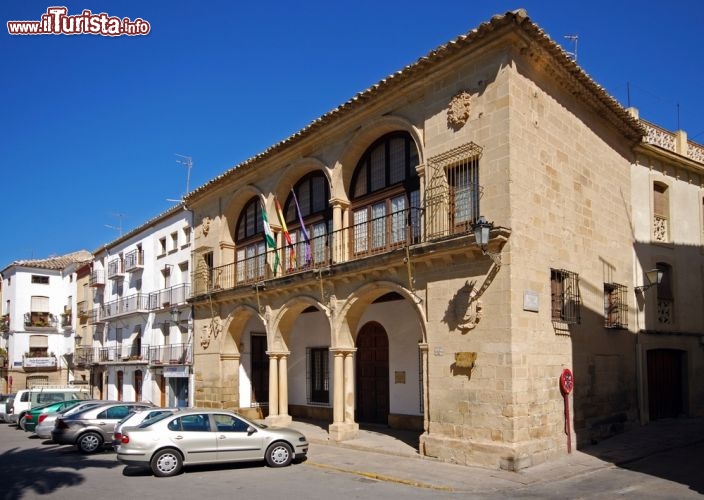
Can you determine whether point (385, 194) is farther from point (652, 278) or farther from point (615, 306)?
point (652, 278)

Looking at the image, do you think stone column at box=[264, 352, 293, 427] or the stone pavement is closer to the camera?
the stone pavement

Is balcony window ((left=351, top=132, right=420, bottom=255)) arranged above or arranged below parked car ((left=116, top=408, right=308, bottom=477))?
above

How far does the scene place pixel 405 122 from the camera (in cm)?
1572

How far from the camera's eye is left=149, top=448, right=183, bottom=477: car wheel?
12320 millimetres

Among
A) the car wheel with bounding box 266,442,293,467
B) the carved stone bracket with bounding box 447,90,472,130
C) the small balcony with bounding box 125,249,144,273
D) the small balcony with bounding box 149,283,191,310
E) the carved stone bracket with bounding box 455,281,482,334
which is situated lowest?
the car wheel with bounding box 266,442,293,467

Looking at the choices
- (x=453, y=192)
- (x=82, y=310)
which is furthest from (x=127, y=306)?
(x=453, y=192)

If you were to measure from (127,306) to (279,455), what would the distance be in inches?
837

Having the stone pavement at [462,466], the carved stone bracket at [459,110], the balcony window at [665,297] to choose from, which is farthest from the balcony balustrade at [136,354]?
the balcony window at [665,297]

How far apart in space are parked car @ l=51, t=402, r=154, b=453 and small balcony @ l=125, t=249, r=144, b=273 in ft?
50.0

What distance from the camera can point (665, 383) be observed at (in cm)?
1805

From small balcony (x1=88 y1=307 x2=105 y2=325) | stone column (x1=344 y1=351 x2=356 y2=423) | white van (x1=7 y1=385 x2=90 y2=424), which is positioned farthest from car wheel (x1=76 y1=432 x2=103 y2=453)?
small balcony (x1=88 y1=307 x2=105 y2=325)

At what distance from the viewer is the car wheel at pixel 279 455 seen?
13359mm

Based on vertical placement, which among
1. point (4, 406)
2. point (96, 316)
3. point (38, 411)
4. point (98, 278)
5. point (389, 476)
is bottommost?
point (4, 406)

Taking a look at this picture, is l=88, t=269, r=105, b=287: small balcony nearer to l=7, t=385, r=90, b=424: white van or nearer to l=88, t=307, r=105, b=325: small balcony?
l=88, t=307, r=105, b=325: small balcony
